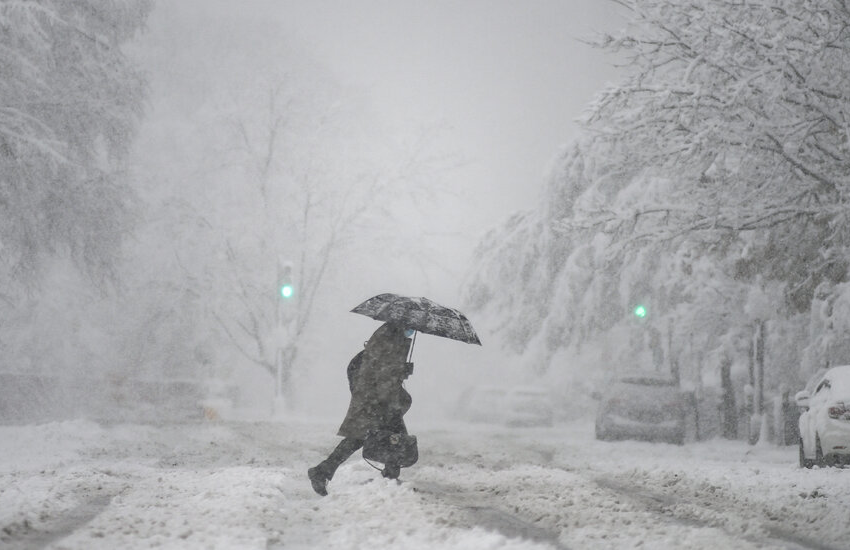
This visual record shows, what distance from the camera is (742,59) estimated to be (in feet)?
42.0

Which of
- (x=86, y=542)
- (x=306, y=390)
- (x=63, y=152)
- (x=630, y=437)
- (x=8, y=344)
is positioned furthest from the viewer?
(x=306, y=390)

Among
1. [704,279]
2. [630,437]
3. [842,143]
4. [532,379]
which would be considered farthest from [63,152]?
[532,379]

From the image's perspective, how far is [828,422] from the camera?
1302cm

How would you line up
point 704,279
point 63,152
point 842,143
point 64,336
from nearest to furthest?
point 842,143 → point 63,152 → point 704,279 → point 64,336

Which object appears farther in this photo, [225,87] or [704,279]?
[225,87]

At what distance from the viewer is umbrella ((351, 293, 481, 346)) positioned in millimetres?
9531

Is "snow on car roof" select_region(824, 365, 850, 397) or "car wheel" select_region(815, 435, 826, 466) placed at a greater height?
"snow on car roof" select_region(824, 365, 850, 397)

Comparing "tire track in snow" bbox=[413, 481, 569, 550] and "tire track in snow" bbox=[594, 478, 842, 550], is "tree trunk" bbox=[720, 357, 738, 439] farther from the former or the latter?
"tire track in snow" bbox=[413, 481, 569, 550]

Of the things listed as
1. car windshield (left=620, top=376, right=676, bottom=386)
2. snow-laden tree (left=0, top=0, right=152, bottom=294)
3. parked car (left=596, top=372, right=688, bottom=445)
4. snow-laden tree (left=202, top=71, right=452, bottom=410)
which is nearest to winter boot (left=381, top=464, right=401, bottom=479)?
snow-laden tree (left=0, top=0, right=152, bottom=294)

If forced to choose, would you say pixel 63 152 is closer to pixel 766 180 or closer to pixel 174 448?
pixel 174 448

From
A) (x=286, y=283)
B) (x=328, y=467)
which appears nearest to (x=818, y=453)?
(x=328, y=467)

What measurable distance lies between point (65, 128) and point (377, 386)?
9.82 metres

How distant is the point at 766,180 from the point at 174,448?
10.3 metres

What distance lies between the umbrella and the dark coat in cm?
20
